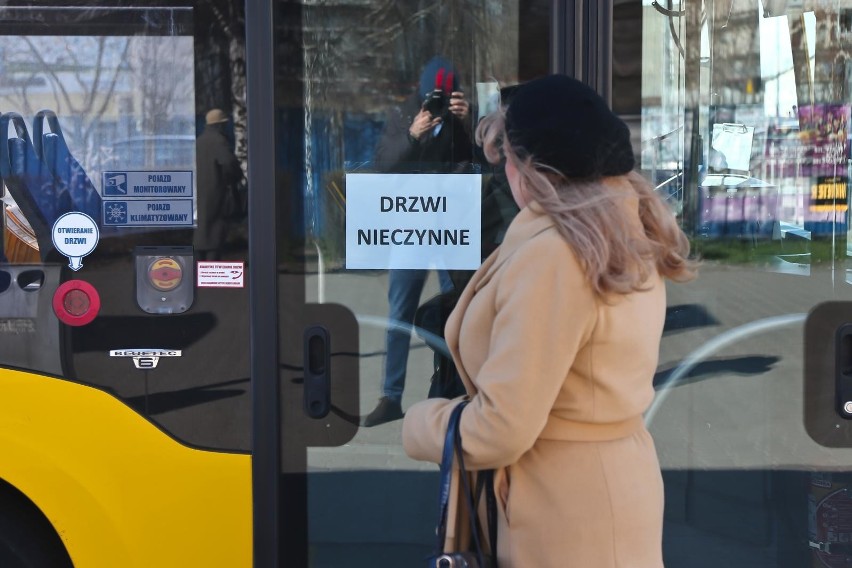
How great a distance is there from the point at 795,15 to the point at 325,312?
152 cm

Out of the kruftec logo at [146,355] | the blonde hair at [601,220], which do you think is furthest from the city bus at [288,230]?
the blonde hair at [601,220]

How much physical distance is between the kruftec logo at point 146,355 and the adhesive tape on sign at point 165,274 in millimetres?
166

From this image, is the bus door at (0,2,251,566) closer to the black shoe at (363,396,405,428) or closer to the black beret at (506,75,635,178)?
the black shoe at (363,396,405,428)

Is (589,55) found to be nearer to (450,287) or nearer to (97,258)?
(450,287)

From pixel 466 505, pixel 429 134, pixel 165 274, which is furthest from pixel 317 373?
pixel 466 505

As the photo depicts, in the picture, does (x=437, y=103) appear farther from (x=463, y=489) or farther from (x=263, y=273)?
(x=463, y=489)

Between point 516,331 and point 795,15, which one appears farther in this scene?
point 795,15

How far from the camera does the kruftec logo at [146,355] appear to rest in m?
2.67

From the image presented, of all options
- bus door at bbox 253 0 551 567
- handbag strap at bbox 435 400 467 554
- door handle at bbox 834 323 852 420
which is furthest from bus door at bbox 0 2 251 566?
door handle at bbox 834 323 852 420

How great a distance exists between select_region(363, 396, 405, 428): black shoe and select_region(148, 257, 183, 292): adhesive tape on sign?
24.9 inches

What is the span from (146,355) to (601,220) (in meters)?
1.44

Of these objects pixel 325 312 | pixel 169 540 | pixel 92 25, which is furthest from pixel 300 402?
pixel 92 25

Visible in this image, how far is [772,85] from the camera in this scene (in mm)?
2738

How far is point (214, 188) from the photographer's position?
2.67 metres
